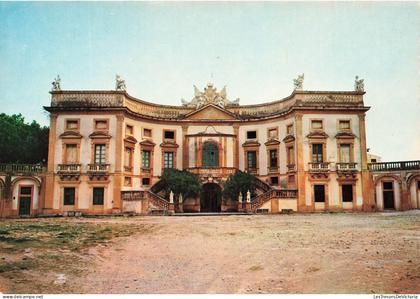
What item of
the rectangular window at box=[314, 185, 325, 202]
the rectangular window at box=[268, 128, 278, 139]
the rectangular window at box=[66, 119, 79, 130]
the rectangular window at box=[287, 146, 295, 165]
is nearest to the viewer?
the rectangular window at box=[314, 185, 325, 202]

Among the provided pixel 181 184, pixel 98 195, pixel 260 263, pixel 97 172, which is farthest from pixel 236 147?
pixel 260 263

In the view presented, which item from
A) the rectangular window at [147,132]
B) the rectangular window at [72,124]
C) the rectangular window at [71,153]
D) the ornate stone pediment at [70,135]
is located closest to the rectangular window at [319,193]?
the rectangular window at [147,132]

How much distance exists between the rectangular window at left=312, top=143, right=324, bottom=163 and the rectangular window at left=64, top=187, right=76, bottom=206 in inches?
729

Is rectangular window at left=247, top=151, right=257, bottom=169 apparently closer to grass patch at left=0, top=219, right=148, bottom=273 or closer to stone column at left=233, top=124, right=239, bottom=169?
stone column at left=233, top=124, right=239, bottom=169

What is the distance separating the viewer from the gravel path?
813cm

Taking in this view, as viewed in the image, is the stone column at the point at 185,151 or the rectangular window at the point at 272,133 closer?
the rectangular window at the point at 272,133

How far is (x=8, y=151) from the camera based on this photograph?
31.6 m

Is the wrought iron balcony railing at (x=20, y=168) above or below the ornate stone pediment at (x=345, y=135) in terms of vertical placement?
below

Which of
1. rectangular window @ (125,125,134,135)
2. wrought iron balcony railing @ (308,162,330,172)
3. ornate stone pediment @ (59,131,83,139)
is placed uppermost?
rectangular window @ (125,125,134,135)

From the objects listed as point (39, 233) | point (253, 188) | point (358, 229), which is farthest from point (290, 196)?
point (39, 233)

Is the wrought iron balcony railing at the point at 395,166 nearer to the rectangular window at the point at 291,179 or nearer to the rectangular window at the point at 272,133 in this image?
the rectangular window at the point at 291,179

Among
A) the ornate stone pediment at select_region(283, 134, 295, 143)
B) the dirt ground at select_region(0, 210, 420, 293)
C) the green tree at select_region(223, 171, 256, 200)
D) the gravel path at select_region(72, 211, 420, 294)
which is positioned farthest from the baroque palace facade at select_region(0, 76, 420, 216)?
the dirt ground at select_region(0, 210, 420, 293)

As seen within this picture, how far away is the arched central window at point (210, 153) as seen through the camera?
3095 centimetres

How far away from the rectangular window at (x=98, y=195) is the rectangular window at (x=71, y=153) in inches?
109
